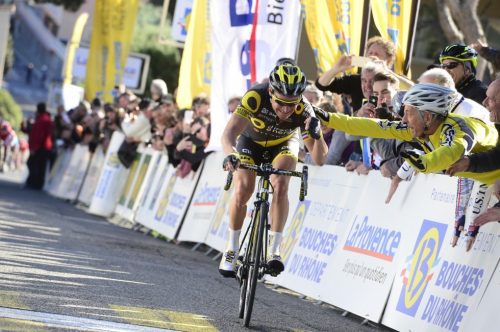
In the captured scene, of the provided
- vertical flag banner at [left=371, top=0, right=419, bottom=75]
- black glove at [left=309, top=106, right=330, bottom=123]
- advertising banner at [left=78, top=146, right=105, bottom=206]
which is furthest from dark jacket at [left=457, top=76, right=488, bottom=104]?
advertising banner at [left=78, top=146, right=105, bottom=206]

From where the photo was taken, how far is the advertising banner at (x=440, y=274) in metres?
9.32

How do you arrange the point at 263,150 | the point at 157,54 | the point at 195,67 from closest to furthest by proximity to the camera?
the point at 263,150 → the point at 195,67 → the point at 157,54

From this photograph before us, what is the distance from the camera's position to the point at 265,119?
10.7 metres

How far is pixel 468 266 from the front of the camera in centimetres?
959

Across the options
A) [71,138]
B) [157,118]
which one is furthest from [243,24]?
[71,138]

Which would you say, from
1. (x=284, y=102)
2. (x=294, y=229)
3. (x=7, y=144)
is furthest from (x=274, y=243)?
(x=7, y=144)

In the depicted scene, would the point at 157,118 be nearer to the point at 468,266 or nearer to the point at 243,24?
the point at 243,24

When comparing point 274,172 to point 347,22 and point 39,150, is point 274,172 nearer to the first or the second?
point 347,22

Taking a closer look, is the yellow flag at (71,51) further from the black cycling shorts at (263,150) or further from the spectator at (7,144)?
the black cycling shorts at (263,150)

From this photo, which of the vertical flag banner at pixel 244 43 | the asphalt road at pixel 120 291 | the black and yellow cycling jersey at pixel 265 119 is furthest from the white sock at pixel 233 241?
the vertical flag banner at pixel 244 43

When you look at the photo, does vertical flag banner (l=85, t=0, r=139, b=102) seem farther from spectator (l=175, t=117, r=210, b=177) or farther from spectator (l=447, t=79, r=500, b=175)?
spectator (l=447, t=79, r=500, b=175)

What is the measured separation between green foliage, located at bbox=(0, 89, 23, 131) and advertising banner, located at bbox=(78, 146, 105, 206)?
34.0m

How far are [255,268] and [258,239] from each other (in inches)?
10.7

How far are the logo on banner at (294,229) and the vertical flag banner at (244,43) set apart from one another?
300 cm
